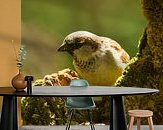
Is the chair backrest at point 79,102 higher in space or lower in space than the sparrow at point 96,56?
lower

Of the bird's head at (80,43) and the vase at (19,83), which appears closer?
the vase at (19,83)

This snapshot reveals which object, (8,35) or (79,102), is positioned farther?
(8,35)

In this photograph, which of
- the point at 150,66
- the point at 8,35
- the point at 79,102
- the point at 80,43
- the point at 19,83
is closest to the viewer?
the point at 19,83

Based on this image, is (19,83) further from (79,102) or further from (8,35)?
(8,35)

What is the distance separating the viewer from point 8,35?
5316mm

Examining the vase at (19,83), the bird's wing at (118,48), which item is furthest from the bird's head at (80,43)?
the vase at (19,83)

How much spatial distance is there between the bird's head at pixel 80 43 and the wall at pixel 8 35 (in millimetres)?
651

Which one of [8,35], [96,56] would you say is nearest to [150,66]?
[96,56]

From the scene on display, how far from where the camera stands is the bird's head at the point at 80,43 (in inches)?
219

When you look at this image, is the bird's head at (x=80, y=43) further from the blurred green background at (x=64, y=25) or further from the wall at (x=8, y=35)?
the wall at (x=8, y=35)

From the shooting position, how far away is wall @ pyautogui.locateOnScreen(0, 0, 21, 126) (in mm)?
5211

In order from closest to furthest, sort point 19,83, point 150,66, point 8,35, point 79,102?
point 19,83
point 79,102
point 8,35
point 150,66

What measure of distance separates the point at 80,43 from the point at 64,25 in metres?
0.33

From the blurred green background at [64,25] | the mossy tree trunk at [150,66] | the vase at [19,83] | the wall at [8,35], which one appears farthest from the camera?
the blurred green background at [64,25]
